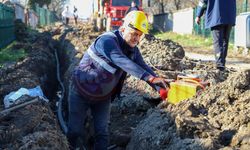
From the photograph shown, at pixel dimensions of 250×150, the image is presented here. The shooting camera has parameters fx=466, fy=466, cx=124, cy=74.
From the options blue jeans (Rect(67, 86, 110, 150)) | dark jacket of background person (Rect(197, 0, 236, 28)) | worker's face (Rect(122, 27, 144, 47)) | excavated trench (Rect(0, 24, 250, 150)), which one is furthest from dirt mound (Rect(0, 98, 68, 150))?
dark jacket of background person (Rect(197, 0, 236, 28))

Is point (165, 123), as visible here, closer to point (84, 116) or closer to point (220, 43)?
point (84, 116)

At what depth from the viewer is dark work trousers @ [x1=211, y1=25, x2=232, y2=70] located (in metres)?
8.62

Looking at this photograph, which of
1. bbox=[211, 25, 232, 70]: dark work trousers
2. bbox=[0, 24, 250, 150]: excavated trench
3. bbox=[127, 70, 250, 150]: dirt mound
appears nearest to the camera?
bbox=[127, 70, 250, 150]: dirt mound

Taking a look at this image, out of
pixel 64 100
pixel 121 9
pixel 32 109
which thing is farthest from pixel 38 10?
pixel 32 109

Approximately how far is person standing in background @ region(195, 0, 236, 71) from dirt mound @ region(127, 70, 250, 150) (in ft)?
9.70

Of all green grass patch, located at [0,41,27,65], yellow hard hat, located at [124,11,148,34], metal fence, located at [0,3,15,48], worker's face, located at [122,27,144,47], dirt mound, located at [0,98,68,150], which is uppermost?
yellow hard hat, located at [124,11,148,34]

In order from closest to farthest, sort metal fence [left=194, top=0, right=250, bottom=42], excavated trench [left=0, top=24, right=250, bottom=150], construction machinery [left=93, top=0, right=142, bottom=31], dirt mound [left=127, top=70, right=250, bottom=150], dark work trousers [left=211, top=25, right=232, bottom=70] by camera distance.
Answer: dirt mound [left=127, top=70, right=250, bottom=150] < excavated trench [left=0, top=24, right=250, bottom=150] < dark work trousers [left=211, top=25, right=232, bottom=70] < metal fence [left=194, top=0, right=250, bottom=42] < construction machinery [left=93, top=0, right=142, bottom=31]

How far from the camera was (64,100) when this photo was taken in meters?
9.91

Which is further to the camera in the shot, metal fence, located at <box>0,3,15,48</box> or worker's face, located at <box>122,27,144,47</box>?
metal fence, located at <box>0,3,15,48</box>

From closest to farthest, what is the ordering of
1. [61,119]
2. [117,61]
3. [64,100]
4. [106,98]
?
[117,61], [106,98], [61,119], [64,100]

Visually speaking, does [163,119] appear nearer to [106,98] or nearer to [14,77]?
[106,98]

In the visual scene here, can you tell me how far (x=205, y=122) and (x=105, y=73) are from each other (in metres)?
1.22

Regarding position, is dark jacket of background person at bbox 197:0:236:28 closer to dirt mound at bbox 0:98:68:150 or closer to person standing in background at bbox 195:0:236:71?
person standing in background at bbox 195:0:236:71

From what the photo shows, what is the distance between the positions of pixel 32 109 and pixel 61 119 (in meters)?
1.88
